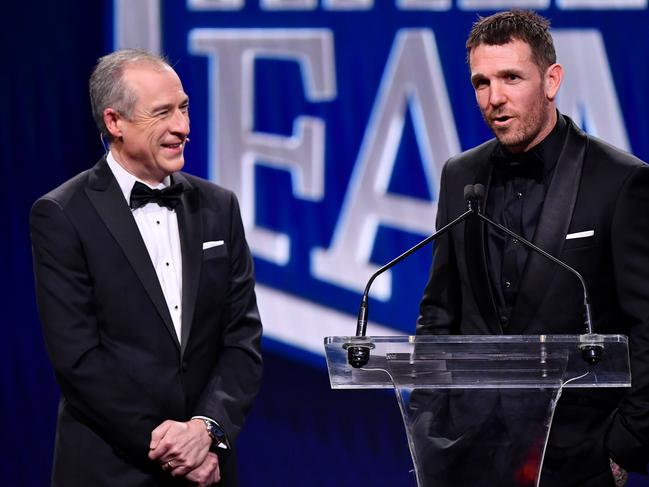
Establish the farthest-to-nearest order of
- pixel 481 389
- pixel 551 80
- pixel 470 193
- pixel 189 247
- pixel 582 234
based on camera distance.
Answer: pixel 189 247, pixel 551 80, pixel 582 234, pixel 470 193, pixel 481 389

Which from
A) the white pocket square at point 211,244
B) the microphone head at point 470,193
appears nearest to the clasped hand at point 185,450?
the white pocket square at point 211,244

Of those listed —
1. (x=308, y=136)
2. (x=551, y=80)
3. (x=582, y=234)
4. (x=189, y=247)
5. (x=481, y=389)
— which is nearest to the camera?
(x=481, y=389)

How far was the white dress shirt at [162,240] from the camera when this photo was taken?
2508 millimetres

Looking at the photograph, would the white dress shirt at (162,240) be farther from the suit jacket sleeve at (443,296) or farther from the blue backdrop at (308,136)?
the blue backdrop at (308,136)

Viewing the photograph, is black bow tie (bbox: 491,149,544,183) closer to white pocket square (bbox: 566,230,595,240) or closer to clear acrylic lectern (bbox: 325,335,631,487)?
white pocket square (bbox: 566,230,595,240)

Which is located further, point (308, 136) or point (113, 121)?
point (308, 136)

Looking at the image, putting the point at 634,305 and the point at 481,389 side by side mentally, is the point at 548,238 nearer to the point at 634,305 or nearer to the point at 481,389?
the point at 634,305

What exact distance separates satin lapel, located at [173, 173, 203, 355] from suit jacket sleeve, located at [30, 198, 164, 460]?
178 millimetres

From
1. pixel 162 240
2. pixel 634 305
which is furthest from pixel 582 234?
pixel 162 240

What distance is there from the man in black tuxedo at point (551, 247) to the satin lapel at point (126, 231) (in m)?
0.61

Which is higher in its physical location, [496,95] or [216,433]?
[496,95]

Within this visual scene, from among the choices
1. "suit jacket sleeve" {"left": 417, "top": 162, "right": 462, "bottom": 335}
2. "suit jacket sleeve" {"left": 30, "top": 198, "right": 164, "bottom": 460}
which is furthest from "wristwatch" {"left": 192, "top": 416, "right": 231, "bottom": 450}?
"suit jacket sleeve" {"left": 417, "top": 162, "right": 462, "bottom": 335}

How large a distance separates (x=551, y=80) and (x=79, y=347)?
1237 millimetres

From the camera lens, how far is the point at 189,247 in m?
2.54
